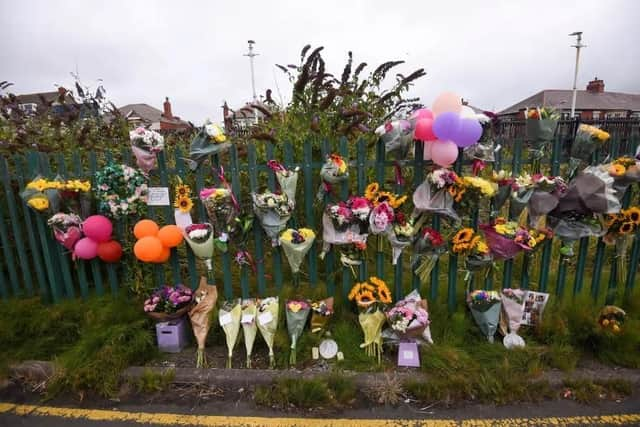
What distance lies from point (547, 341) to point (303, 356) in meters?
1.96

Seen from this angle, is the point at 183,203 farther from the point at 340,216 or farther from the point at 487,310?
the point at 487,310

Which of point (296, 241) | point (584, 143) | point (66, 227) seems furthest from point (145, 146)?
point (584, 143)

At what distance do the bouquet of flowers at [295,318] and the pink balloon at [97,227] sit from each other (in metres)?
1.68

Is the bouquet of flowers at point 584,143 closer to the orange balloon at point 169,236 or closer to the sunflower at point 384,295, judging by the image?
the sunflower at point 384,295

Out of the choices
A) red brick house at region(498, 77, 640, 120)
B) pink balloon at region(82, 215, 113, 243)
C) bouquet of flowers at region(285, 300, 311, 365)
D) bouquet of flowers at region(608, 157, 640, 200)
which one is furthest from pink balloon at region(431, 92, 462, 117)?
red brick house at region(498, 77, 640, 120)

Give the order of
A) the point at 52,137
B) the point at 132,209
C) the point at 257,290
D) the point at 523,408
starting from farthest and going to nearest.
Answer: the point at 52,137, the point at 257,290, the point at 132,209, the point at 523,408

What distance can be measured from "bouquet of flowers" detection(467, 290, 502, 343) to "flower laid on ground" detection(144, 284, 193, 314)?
238 centimetres

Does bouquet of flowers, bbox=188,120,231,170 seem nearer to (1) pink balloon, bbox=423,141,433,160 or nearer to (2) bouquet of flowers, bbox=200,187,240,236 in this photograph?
(2) bouquet of flowers, bbox=200,187,240,236

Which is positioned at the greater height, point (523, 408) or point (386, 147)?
point (386, 147)

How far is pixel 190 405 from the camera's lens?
247 centimetres

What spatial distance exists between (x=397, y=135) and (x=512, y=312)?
5.59 ft

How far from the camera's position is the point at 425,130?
2.64m

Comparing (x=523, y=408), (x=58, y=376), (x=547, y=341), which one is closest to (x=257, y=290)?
(x=58, y=376)

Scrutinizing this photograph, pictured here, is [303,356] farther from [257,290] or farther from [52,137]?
[52,137]
